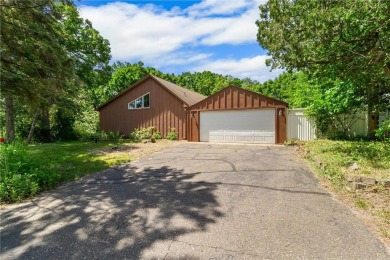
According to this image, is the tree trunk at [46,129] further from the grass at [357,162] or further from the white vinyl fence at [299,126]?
the grass at [357,162]

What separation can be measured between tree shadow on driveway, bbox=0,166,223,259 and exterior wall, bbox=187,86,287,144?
25.5 ft

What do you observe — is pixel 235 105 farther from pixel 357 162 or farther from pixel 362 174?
pixel 362 174

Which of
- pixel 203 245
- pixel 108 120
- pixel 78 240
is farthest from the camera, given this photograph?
pixel 108 120

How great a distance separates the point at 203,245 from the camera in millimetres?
2562

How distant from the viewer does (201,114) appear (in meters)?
13.2

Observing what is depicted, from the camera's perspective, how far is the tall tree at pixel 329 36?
4.84m

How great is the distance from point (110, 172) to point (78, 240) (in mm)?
3557

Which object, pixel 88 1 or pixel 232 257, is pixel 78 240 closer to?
pixel 232 257

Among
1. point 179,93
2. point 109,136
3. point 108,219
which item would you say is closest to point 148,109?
point 179,93

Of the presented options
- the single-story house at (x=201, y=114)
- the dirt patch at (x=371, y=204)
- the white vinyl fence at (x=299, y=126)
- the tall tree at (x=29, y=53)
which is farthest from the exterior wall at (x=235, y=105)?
the tall tree at (x=29, y=53)

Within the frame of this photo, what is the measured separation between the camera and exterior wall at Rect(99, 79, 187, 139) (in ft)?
47.0

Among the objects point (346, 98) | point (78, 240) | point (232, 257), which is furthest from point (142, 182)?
point (346, 98)

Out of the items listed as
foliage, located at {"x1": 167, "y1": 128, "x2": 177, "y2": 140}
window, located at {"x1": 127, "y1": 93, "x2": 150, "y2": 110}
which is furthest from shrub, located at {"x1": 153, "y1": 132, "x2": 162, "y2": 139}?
window, located at {"x1": 127, "y1": 93, "x2": 150, "y2": 110}

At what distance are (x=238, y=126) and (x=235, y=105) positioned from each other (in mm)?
1195
